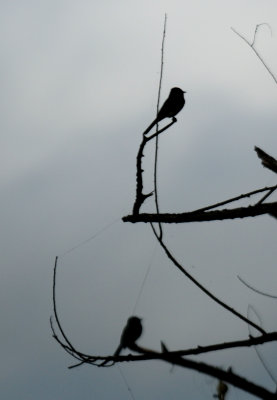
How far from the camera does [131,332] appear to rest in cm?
162

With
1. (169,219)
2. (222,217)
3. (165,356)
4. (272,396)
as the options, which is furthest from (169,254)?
(272,396)

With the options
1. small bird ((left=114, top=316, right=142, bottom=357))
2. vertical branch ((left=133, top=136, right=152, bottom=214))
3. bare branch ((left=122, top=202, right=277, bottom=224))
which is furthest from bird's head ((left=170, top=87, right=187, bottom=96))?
small bird ((left=114, top=316, right=142, bottom=357))

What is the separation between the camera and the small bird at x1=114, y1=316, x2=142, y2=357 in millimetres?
1525

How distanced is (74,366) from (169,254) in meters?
0.94

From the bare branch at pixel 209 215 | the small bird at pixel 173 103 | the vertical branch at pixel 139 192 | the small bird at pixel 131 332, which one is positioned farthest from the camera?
the vertical branch at pixel 139 192

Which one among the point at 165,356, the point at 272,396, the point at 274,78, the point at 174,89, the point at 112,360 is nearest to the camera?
the point at 272,396

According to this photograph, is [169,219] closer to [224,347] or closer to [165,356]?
[224,347]

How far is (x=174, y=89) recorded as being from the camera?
10.0 feet

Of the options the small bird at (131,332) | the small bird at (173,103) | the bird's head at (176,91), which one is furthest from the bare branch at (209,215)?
the small bird at (131,332)

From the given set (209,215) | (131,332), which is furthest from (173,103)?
(131,332)

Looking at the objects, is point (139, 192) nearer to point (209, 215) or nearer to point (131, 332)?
point (209, 215)

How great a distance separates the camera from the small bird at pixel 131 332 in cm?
152

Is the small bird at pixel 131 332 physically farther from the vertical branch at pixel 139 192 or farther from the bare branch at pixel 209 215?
the vertical branch at pixel 139 192

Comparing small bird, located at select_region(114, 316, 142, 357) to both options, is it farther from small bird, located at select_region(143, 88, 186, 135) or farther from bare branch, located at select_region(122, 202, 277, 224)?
small bird, located at select_region(143, 88, 186, 135)
